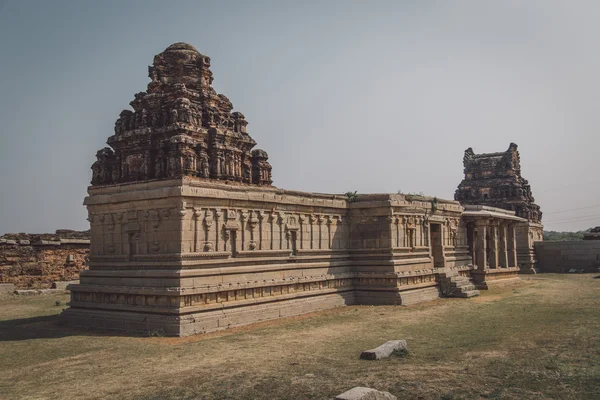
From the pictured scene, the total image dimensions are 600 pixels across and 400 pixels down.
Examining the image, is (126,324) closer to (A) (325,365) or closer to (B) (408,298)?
(A) (325,365)

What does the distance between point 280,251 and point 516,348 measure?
9753 millimetres

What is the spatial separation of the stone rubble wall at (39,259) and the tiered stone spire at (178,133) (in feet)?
40.9

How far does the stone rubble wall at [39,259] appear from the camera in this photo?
99.1 ft

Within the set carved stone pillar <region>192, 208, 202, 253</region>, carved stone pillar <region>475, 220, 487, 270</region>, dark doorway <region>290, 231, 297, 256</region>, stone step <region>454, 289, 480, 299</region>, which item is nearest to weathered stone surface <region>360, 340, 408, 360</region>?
carved stone pillar <region>192, 208, 202, 253</region>

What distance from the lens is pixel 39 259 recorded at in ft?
102

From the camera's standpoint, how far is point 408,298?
22422mm

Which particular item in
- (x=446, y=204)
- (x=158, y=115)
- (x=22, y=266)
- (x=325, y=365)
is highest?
(x=158, y=115)

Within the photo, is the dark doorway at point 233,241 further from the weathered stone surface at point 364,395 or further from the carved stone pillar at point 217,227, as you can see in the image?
the weathered stone surface at point 364,395

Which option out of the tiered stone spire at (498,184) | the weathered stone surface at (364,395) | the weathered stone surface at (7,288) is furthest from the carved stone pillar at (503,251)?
the weathered stone surface at (7,288)

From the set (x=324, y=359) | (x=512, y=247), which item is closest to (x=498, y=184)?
(x=512, y=247)

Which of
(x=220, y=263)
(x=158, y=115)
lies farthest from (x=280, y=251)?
(x=158, y=115)

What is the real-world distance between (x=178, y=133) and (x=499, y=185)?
3805cm

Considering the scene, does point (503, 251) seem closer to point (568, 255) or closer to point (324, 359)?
point (568, 255)

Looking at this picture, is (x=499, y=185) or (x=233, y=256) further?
(x=499, y=185)
